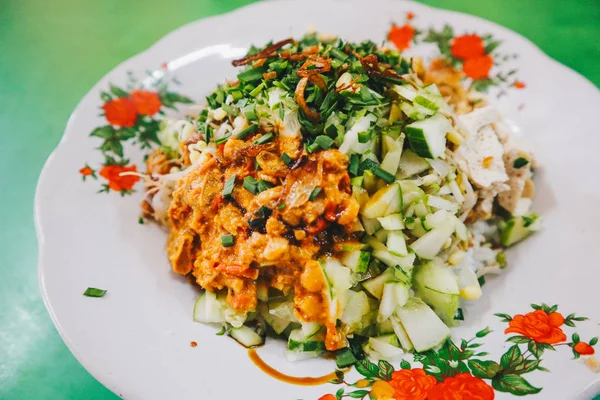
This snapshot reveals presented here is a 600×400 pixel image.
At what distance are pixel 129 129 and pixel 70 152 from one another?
394mm

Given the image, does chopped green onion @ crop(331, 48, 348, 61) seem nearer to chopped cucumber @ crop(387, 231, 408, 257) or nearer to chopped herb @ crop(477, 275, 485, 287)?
chopped cucumber @ crop(387, 231, 408, 257)

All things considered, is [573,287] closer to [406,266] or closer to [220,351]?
[406,266]

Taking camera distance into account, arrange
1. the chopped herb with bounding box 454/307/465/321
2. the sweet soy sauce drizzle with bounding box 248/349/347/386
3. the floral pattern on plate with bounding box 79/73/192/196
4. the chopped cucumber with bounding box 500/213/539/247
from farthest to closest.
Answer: the floral pattern on plate with bounding box 79/73/192/196 → the chopped cucumber with bounding box 500/213/539/247 → the chopped herb with bounding box 454/307/465/321 → the sweet soy sauce drizzle with bounding box 248/349/347/386

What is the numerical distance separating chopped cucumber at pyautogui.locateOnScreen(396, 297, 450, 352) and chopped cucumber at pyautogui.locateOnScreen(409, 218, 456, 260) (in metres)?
0.27

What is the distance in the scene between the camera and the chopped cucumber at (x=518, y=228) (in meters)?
2.76

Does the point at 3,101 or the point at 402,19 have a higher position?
the point at 402,19

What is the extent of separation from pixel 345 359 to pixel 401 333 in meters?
0.30

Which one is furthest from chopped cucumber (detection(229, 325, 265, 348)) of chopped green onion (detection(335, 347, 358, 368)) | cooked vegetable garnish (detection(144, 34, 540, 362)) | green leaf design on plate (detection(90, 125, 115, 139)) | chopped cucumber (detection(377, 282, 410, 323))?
green leaf design on plate (detection(90, 125, 115, 139))

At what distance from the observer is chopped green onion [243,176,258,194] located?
2340 millimetres

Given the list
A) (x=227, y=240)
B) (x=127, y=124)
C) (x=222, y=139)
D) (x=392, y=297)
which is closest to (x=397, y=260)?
(x=392, y=297)

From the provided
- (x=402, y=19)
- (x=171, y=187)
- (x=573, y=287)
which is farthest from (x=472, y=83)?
(x=171, y=187)

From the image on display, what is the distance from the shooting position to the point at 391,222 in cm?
227

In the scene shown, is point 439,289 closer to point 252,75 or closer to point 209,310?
point 209,310

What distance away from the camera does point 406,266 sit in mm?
2303
